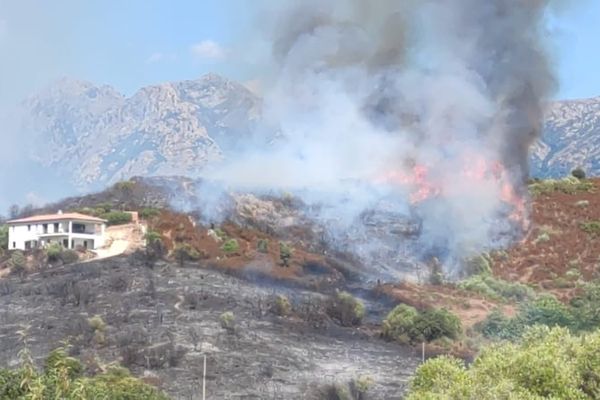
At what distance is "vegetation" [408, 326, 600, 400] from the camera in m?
32.4

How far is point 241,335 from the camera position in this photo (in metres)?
69.5

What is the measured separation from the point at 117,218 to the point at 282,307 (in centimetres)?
2592

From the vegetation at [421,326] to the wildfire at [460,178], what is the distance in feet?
73.2

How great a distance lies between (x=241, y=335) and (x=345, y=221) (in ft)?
96.6

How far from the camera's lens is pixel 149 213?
9619 cm

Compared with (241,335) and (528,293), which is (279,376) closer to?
(241,335)

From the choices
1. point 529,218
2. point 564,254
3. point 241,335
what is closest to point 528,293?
point 564,254

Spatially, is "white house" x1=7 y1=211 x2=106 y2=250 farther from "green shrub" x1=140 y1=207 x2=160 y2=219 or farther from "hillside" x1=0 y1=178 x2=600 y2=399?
"hillside" x1=0 y1=178 x2=600 y2=399

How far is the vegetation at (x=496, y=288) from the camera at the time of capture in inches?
3366

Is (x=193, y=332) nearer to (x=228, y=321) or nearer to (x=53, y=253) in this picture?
(x=228, y=321)

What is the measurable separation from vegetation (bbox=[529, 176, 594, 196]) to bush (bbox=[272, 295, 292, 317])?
42568mm

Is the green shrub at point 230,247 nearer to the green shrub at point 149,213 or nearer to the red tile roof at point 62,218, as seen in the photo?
the green shrub at point 149,213

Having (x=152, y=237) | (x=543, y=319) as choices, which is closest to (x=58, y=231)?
(x=152, y=237)

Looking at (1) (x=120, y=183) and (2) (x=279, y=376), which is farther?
(1) (x=120, y=183)
